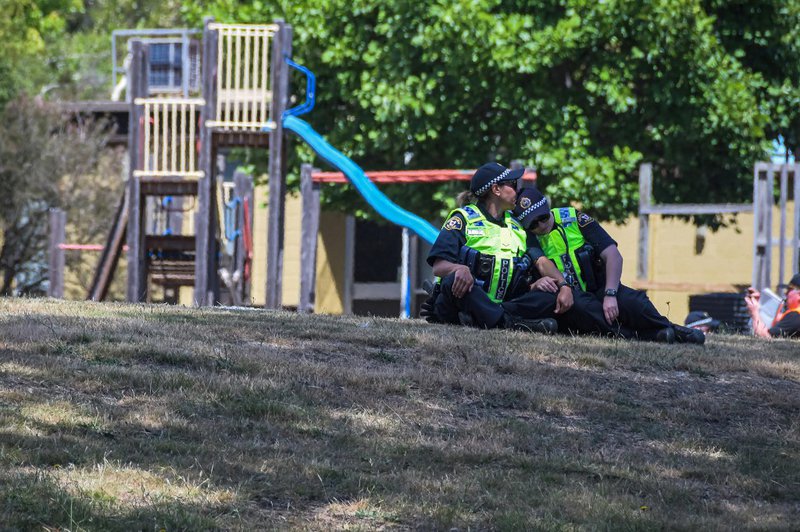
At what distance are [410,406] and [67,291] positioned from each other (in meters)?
23.8

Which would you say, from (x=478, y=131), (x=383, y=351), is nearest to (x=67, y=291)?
(x=478, y=131)

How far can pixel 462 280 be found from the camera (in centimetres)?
977

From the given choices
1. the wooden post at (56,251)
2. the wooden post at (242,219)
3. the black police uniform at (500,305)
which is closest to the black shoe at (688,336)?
the black police uniform at (500,305)

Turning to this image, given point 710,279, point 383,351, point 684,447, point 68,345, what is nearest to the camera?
point 684,447

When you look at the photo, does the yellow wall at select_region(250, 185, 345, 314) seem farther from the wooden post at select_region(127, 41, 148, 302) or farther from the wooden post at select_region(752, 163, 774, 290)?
the wooden post at select_region(752, 163, 774, 290)

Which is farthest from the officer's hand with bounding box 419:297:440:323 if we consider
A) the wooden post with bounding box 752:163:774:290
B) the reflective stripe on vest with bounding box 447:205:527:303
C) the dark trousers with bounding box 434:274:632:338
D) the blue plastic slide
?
the wooden post with bounding box 752:163:774:290

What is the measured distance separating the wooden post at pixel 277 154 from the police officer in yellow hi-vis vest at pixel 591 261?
8056 millimetres

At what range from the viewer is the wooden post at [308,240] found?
18.5 meters

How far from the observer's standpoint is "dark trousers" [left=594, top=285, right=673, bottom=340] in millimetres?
10008

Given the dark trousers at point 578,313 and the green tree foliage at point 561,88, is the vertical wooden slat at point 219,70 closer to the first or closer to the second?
the green tree foliage at point 561,88

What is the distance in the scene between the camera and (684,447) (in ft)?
22.2

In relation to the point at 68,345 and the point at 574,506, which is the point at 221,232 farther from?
the point at 574,506

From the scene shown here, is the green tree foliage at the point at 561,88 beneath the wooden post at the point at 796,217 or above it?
above

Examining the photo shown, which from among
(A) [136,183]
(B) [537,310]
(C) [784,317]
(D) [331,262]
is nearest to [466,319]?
(B) [537,310]
